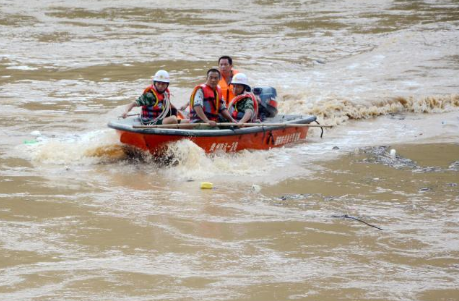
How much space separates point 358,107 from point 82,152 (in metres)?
6.63

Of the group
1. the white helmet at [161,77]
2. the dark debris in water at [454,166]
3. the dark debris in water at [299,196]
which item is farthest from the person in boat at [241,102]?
the dark debris in water at [454,166]

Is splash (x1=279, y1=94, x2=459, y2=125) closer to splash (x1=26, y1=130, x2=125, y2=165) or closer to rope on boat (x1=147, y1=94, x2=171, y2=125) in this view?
rope on boat (x1=147, y1=94, x2=171, y2=125)

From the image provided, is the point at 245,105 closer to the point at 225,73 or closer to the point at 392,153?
the point at 225,73

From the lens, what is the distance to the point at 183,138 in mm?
11180

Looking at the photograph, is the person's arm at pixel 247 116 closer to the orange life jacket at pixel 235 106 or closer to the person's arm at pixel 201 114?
the orange life jacket at pixel 235 106

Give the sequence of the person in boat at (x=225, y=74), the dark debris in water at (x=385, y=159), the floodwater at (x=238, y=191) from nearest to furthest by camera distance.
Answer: the floodwater at (x=238, y=191)
the dark debris in water at (x=385, y=159)
the person in boat at (x=225, y=74)

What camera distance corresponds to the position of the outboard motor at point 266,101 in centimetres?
1323

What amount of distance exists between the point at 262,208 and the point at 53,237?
97.3 inches

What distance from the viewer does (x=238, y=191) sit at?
10297mm

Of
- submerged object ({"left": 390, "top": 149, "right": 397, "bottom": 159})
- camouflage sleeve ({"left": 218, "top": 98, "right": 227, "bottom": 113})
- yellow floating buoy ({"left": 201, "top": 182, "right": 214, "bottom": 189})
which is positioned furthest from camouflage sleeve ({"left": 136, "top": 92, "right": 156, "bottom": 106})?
submerged object ({"left": 390, "top": 149, "right": 397, "bottom": 159})

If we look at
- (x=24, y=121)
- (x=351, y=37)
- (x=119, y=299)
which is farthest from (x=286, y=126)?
(x=351, y=37)

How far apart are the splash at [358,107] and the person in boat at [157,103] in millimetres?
4579

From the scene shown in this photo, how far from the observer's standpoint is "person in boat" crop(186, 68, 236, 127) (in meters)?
11.7

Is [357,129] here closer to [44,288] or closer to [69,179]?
[69,179]
